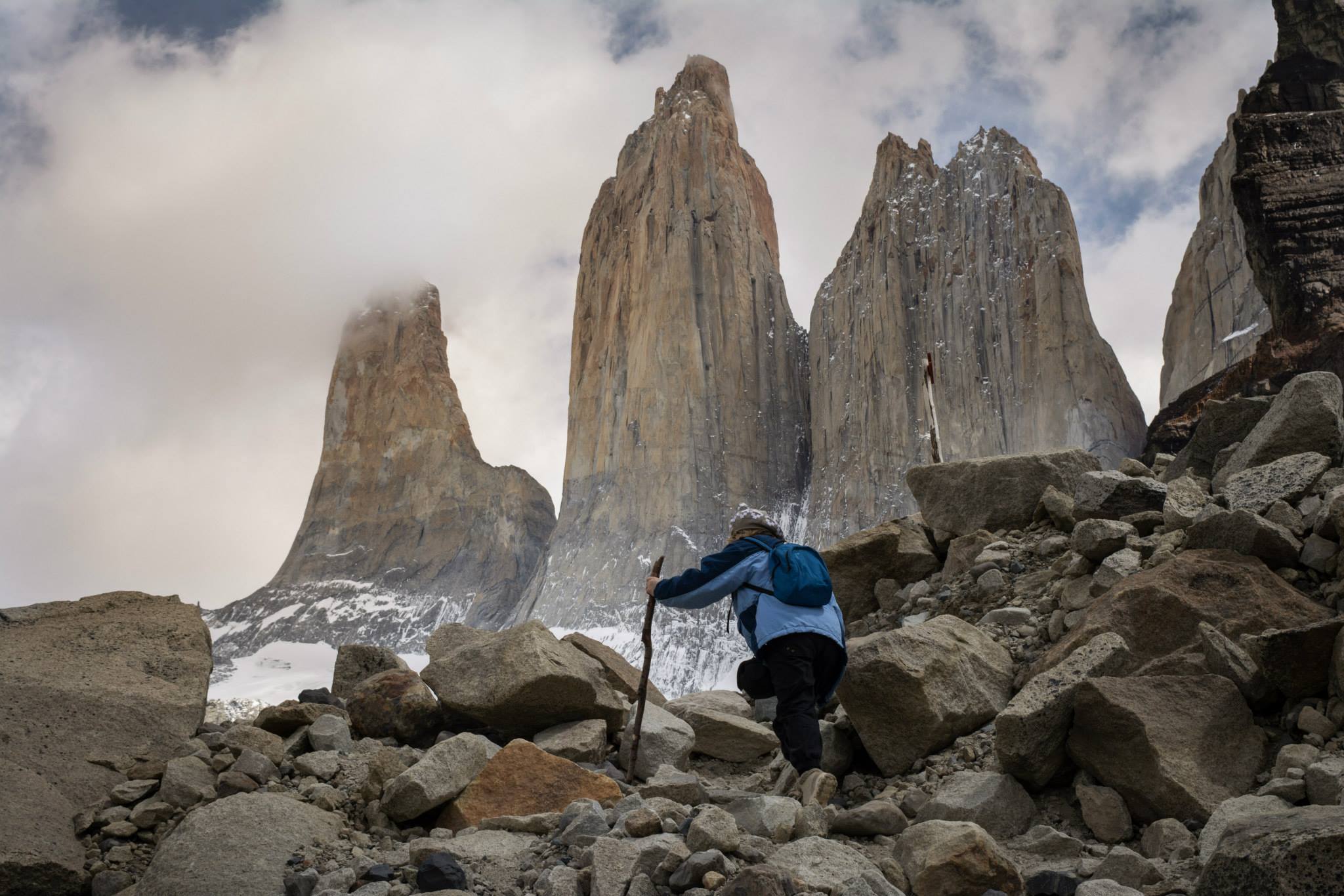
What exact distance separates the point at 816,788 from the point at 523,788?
1.29 meters

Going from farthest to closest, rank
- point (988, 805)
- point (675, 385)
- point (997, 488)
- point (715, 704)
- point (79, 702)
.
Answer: point (675, 385)
point (997, 488)
point (715, 704)
point (79, 702)
point (988, 805)

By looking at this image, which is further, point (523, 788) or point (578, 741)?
point (578, 741)

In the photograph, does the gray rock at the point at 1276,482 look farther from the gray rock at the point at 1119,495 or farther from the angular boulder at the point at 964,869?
the angular boulder at the point at 964,869

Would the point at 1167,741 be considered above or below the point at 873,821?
above

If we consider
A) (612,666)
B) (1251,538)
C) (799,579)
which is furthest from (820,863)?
(612,666)

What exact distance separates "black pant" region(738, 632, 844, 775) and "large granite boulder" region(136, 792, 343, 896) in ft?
6.74

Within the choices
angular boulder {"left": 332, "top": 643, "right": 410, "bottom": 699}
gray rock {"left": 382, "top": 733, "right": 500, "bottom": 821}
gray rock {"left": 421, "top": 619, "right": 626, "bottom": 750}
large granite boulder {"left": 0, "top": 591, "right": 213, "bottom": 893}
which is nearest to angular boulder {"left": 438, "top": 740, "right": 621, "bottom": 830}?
gray rock {"left": 382, "top": 733, "right": 500, "bottom": 821}

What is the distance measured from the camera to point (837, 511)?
42750 millimetres

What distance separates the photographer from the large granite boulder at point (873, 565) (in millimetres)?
7879

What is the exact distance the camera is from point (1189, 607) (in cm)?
481

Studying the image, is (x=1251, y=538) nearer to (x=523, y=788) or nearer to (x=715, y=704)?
(x=715, y=704)

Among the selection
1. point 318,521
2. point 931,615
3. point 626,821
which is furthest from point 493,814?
point 318,521

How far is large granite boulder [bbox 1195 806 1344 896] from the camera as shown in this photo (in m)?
2.45

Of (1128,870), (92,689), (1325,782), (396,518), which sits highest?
(396,518)
